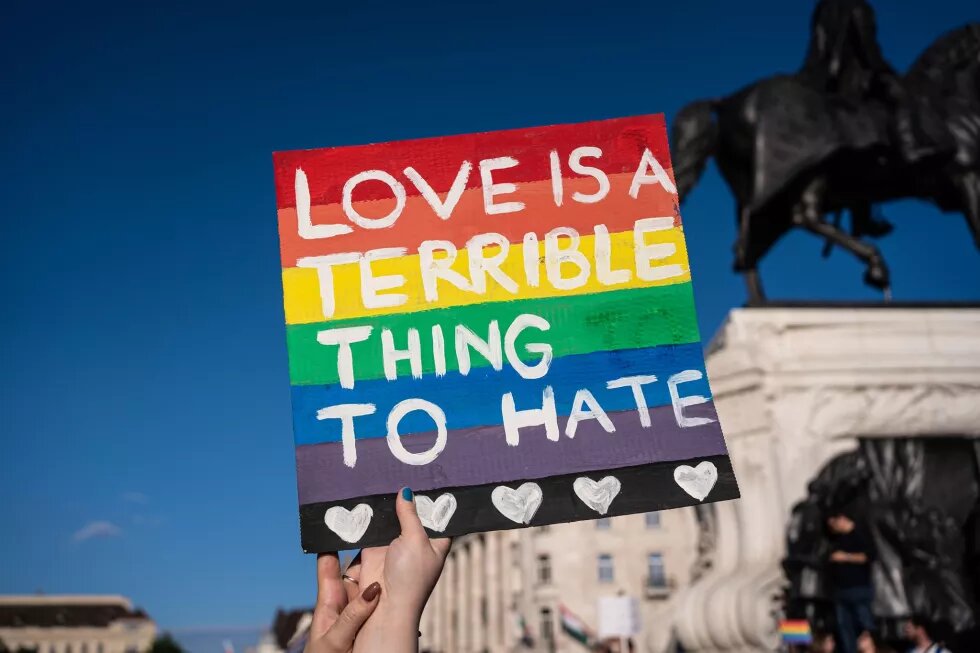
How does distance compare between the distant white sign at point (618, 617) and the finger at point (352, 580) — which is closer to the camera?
the finger at point (352, 580)

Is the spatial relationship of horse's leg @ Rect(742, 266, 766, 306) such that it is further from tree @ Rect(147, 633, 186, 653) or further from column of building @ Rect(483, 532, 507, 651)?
tree @ Rect(147, 633, 186, 653)

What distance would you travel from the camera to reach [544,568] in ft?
146

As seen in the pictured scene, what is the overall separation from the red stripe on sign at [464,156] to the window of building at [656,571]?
4157 cm

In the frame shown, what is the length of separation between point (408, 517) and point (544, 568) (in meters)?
43.0

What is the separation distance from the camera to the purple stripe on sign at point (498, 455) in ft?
8.83

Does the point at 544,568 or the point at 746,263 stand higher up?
the point at 746,263

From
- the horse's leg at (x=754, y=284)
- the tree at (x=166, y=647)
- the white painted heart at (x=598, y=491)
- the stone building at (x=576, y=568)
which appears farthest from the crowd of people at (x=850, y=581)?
the tree at (x=166, y=647)

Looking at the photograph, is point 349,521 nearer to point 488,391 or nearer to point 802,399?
point 488,391

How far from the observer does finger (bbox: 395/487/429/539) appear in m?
2.36

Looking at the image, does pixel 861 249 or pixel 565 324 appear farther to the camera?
pixel 861 249

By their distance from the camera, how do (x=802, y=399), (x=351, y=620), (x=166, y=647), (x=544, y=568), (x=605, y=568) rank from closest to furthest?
(x=351, y=620) < (x=802, y=399) < (x=605, y=568) < (x=544, y=568) < (x=166, y=647)

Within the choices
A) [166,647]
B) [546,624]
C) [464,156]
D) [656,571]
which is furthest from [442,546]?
[166,647]

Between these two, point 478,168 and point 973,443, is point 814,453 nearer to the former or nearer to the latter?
point 973,443

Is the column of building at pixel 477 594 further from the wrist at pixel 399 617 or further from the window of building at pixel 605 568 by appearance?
the wrist at pixel 399 617
